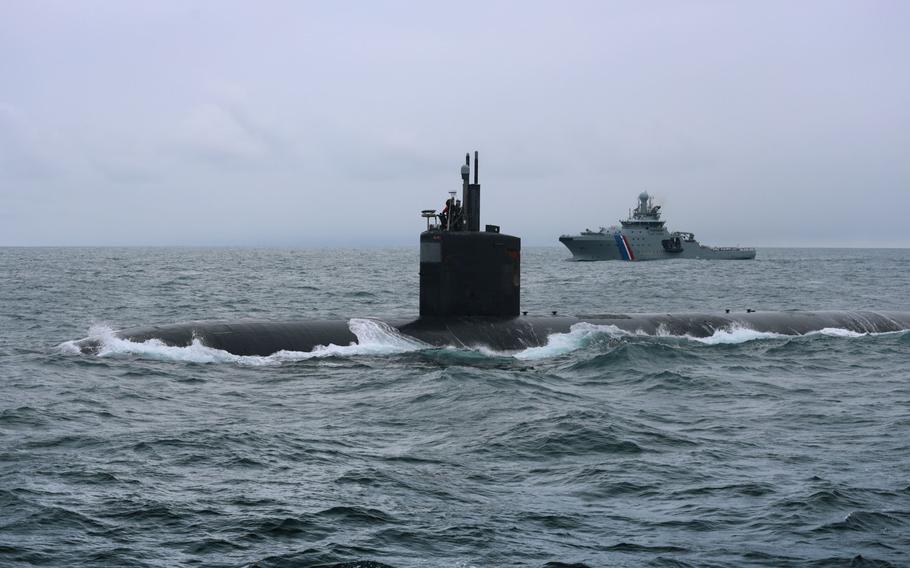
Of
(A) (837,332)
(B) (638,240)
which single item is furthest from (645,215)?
(A) (837,332)

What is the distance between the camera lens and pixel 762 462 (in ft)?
42.1

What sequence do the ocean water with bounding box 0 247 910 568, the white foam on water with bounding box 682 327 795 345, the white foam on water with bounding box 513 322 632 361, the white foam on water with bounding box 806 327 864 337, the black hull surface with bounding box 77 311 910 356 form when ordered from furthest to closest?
the white foam on water with bounding box 806 327 864 337 → the white foam on water with bounding box 682 327 795 345 → the white foam on water with bounding box 513 322 632 361 → the black hull surface with bounding box 77 311 910 356 → the ocean water with bounding box 0 247 910 568

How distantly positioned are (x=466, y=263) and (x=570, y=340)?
3698 millimetres

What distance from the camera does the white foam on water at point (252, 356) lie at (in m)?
20.6

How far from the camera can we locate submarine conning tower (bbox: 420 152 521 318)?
22281mm

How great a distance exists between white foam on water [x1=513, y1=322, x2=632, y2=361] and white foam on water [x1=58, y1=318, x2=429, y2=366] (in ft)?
8.64

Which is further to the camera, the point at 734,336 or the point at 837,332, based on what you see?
the point at 837,332

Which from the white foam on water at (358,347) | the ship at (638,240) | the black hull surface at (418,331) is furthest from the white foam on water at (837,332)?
the ship at (638,240)

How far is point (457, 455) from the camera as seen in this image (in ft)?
42.5

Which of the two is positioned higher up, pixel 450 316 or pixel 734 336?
pixel 450 316

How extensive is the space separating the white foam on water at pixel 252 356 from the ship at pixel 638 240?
3724 inches

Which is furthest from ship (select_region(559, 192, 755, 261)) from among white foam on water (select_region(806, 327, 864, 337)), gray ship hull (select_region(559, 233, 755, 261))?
white foam on water (select_region(806, 327, 864, 337))

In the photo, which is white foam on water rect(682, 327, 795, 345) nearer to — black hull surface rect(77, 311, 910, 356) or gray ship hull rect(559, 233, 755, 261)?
black hull surface rect(77, 311, 910, 356)

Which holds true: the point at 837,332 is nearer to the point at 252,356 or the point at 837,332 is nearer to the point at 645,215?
the point at 252,356
